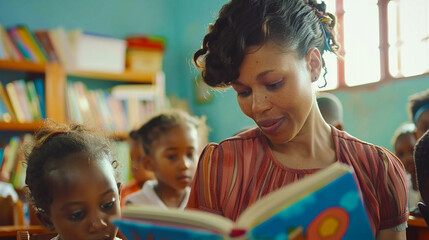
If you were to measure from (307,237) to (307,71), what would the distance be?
0.44 metres

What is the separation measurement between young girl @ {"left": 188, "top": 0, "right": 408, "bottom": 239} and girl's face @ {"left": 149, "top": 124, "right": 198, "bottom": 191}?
0.98m

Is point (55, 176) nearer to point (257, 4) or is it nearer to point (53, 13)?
point (257, 4)

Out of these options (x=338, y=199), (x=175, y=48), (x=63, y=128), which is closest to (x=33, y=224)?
(x=63, y=128)

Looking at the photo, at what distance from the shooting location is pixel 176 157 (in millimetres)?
2082

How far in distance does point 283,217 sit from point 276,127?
372mm

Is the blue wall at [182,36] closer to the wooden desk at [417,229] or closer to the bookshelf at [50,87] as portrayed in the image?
the bookshelf at [50,87]

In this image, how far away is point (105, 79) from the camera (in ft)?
13.2

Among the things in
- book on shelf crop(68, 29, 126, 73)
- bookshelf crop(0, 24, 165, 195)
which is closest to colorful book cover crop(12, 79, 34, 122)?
bookshelf crop(0, 24, 165, 195)

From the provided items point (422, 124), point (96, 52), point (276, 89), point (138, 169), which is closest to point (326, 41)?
point (276, 89)

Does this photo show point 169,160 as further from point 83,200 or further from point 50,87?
point 50,87

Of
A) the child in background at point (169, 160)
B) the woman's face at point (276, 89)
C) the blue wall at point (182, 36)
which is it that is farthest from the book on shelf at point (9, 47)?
the woman's face at point (276, 89)

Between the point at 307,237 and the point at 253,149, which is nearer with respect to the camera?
the point at 307,237

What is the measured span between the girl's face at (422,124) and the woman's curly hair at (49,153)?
1349mm

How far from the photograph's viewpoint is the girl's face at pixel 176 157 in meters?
2.02
